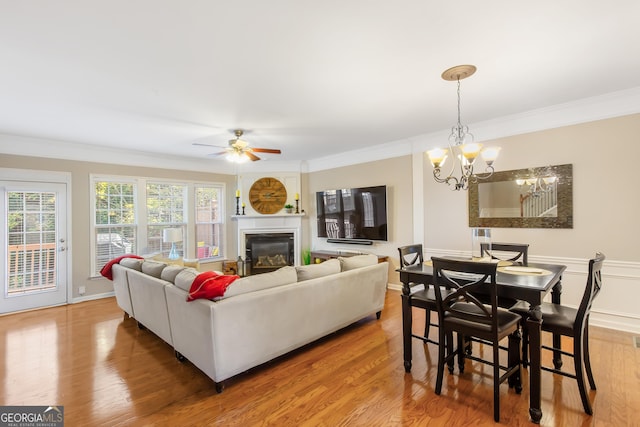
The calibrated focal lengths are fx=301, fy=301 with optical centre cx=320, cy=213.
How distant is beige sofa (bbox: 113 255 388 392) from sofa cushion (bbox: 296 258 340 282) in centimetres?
1

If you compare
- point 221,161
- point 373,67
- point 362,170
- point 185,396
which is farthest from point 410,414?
point 221,161

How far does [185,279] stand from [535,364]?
2691 millimetres

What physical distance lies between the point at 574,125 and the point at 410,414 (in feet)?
12.1

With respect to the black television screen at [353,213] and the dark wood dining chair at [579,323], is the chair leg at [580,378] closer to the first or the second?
the dark wood dining chair at [579,323]

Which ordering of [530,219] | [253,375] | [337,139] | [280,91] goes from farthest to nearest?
[337,139]
[530,219]
[280,91]
[253,375]

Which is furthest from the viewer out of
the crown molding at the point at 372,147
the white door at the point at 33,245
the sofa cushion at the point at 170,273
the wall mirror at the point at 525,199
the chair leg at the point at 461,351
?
the white door at the point at 33,245

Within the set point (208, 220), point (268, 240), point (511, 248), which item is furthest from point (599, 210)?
point (208, 220)

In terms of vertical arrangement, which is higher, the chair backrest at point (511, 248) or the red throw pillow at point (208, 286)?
the chair backrest at point (511, 248)

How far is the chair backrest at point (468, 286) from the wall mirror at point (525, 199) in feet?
7.08

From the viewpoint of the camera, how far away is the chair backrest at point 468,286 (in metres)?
1.99

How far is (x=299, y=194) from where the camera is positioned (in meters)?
6.70

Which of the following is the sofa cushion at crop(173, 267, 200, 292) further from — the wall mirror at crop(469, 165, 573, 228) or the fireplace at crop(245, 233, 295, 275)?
the fireplace at crop(245, 233, 295, 275)

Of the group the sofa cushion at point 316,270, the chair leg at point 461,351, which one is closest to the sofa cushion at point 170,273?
the sofa cushion at point 316,270

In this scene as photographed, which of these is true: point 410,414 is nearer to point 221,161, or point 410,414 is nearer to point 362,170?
point 362,170
